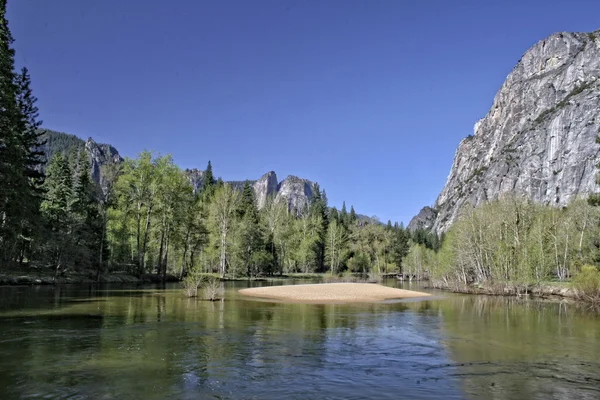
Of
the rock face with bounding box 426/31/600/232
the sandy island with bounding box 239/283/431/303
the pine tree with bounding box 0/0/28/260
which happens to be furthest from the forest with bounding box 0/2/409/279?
the rock face with bounding box 426/31/600/232

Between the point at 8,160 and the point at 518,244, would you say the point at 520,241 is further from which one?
the point at 8,160

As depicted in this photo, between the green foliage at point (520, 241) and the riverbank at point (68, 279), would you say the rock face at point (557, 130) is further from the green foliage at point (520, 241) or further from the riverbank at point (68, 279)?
the riverbank at point (68, 279)

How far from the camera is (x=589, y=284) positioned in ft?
108

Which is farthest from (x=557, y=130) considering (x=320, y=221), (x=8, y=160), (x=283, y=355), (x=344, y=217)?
(x=283, y=355)

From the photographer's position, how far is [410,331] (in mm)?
19250

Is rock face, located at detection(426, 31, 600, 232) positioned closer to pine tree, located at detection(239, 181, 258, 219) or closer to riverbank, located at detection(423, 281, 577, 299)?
pine tree, located at detection(239, 181, 258, 219)

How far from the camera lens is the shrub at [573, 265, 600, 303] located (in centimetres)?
3238

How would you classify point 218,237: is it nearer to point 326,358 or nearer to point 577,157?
point 326,358

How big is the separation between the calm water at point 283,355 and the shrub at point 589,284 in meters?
10.6

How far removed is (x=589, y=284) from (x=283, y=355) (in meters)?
30.3

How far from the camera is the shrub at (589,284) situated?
32375mm

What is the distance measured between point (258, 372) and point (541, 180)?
573ft

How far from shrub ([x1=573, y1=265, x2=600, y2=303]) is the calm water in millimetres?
10599

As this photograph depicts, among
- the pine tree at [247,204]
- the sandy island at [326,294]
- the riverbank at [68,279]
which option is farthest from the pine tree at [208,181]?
the sandy island at [326,294]
